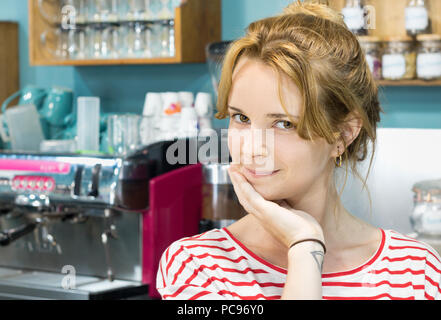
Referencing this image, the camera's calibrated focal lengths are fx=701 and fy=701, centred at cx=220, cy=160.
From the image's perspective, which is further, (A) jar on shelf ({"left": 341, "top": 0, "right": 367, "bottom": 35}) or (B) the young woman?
(A) jar on shelf ({"left": 341, "top": 0, "right": 367, "bottom": 35})

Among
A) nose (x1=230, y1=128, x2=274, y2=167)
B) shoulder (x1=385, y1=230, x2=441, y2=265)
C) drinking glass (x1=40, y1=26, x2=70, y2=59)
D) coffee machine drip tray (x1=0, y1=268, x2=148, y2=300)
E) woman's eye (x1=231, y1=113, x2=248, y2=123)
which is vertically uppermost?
drinking glass (x1=40, y1=26, x2=70, y2=59)

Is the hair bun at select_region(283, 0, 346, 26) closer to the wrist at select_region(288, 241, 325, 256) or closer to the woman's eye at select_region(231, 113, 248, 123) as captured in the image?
the woman's eye at select_region(231, 113, 248, 123)

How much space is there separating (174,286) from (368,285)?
0.28 meters

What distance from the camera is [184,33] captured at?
2619 mm

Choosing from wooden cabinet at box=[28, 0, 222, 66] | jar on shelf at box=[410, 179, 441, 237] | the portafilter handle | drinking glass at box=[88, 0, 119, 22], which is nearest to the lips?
jar on shelf at box=[410, 179, 441, 237]

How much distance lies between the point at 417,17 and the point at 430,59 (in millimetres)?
146

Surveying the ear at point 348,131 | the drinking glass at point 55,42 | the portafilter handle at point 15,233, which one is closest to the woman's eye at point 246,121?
the ear at point 348,131

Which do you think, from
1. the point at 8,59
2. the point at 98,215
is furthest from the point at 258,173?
the point at 8,59

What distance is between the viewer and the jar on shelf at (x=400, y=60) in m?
2.36

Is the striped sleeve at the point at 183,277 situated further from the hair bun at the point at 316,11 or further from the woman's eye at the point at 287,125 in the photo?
the hair bun at the point at 316,11

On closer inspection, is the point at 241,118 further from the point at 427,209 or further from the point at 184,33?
the point at 184,33

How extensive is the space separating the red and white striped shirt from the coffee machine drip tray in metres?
1.06

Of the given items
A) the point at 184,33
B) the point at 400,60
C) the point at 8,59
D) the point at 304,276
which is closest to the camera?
the point at 304,276

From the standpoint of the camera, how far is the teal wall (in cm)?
249
